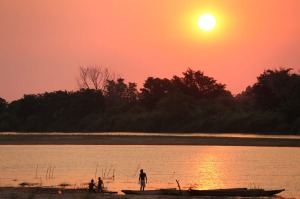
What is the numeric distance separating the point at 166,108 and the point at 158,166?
63.0m

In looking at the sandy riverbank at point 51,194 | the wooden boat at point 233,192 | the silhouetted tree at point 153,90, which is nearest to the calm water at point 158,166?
the wooden boat at point 233,192

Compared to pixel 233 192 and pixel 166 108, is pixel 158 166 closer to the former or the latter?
pixel 233 192

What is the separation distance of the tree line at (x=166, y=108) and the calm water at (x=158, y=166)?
30.8 meters

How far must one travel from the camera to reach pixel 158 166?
173 ft

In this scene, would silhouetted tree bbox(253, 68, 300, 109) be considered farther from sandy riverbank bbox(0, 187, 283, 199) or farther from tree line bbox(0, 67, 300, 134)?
sandy riverbank bbox(0, 187, 283, 199)

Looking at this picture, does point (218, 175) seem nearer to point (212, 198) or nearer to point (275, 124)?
point (212, 198)

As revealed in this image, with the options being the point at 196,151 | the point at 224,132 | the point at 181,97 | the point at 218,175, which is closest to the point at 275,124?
the point at 224,132

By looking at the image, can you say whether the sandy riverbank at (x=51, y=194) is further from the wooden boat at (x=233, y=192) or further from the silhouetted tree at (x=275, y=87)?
the silhouetted tree at (x=275, y=87)

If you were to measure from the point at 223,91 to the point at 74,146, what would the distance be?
63.3m

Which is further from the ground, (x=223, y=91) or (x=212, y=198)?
(x=223, y=91)

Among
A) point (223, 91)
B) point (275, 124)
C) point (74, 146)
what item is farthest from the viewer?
point (223, 91)

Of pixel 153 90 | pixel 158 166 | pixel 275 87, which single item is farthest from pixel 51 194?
pixel 153 90

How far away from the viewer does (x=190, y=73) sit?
139 meters

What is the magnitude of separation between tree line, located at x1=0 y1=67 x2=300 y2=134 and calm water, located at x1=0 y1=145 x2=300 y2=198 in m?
30.8
